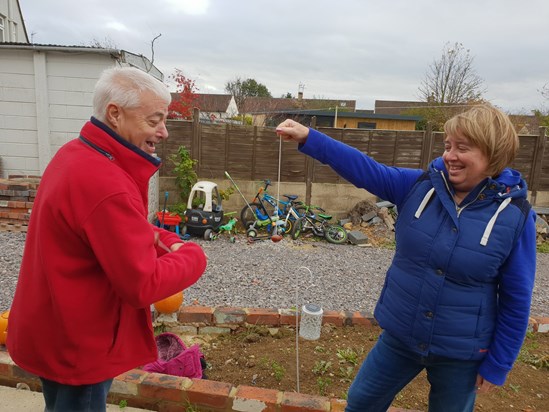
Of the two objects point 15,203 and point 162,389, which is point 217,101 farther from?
point 162,389

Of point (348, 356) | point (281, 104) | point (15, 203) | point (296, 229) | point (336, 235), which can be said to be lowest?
point (336, 235)

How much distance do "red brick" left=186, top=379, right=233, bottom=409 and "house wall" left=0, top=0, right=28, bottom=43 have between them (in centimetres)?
1498

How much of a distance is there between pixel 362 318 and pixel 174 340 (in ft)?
5.42

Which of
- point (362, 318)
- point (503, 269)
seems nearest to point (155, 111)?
point (503, 269)

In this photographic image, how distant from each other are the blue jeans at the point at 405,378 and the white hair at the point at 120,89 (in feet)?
4.87

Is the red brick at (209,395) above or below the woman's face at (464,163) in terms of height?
below

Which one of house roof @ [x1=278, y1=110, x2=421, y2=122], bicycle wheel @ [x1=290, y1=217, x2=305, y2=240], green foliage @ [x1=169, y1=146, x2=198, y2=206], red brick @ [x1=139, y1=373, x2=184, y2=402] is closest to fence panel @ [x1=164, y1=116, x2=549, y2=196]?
green foliage @ [x1=169, y1=146, x2=198, y2=206]

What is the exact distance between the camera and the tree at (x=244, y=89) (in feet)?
107

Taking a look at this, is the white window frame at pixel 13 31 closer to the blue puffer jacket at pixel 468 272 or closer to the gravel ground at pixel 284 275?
the gravel ground at pixel 284 275

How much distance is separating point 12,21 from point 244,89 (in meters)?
23.4

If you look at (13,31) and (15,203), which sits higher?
(13,31)

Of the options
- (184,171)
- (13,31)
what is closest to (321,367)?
(184,171)

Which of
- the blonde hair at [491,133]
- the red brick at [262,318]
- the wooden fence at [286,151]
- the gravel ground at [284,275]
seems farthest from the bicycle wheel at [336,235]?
the blonde hair at [491,133]

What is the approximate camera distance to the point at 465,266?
5.00 ft
